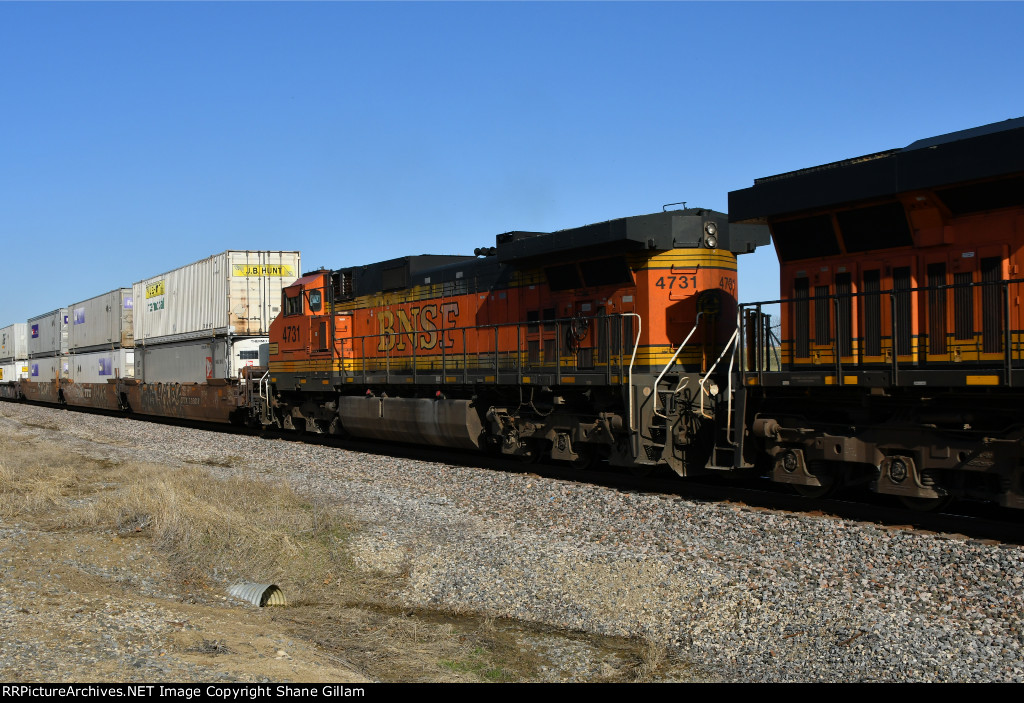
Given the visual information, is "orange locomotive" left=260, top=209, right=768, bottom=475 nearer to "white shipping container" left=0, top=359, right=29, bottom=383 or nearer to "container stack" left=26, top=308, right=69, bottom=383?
"container stack" left=26, top=308, right=69, bottom=383

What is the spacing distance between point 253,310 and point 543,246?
13.0 meters

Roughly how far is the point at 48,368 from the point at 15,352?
292 inches

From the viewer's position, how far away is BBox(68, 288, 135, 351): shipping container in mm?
31203

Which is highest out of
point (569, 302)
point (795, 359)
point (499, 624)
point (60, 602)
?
point (569, 302)

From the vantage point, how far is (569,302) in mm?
13625

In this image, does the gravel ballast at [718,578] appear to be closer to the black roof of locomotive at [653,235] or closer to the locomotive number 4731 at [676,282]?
the locomotive number 4731 at [676,282]

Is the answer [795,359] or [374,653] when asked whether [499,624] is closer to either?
[374,653]

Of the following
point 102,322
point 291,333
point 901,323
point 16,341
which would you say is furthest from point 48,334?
point 901,323

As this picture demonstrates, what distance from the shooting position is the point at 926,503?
29.5ft

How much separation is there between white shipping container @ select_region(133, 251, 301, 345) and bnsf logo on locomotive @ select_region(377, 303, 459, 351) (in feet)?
19.0

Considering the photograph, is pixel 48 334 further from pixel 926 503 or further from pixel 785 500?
pixel 926 503
